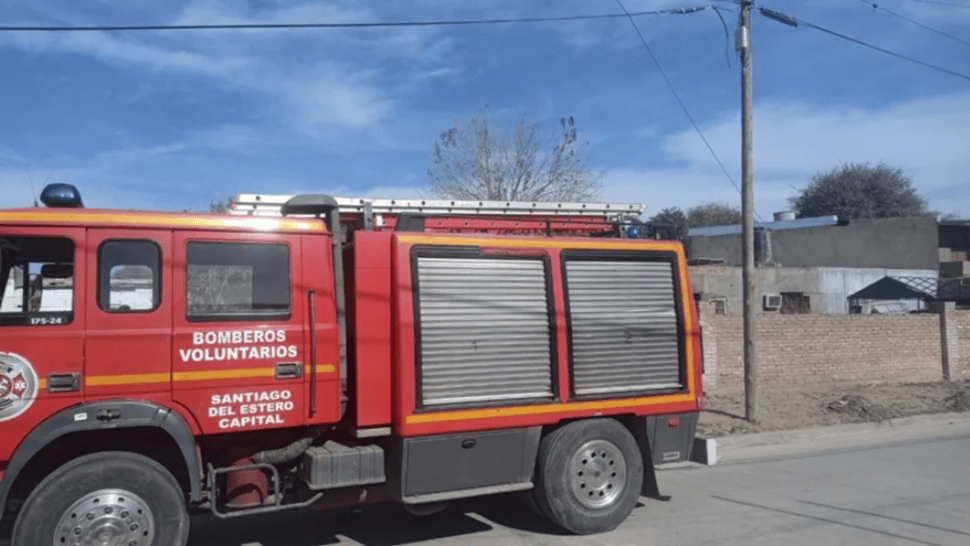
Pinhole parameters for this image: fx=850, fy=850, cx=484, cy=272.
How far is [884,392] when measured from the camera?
56.6 feet

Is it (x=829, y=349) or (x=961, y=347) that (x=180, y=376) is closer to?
(x=829, y=349)

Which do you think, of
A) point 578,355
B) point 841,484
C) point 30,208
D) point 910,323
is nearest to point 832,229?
point 910,323

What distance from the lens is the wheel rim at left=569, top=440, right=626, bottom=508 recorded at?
7.38 meters

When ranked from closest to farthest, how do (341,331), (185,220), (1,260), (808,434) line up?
(1,260), (185,220), (341,331), (808,434)

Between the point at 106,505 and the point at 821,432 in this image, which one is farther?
the point at 821,432

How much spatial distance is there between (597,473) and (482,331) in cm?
170

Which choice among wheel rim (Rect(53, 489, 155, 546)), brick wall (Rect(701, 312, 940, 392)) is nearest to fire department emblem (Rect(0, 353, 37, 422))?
wheel rim (Rect(53, 489, 155, 546))

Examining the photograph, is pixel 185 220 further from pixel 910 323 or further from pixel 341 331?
pixel 910 323

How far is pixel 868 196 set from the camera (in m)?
64.2

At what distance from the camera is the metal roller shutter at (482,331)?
6.82 m

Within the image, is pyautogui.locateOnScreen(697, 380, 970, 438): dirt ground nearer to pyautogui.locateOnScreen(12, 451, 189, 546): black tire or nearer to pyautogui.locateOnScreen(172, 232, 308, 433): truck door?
pyautogui.locateOnScreen(172, 232, 308, 433): truck door

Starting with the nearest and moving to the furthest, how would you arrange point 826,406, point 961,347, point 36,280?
1. point 36,280
2. point 826,406
3. point 961,347

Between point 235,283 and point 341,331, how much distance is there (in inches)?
34.9

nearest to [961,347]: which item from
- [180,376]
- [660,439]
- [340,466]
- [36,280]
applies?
[660,439]
